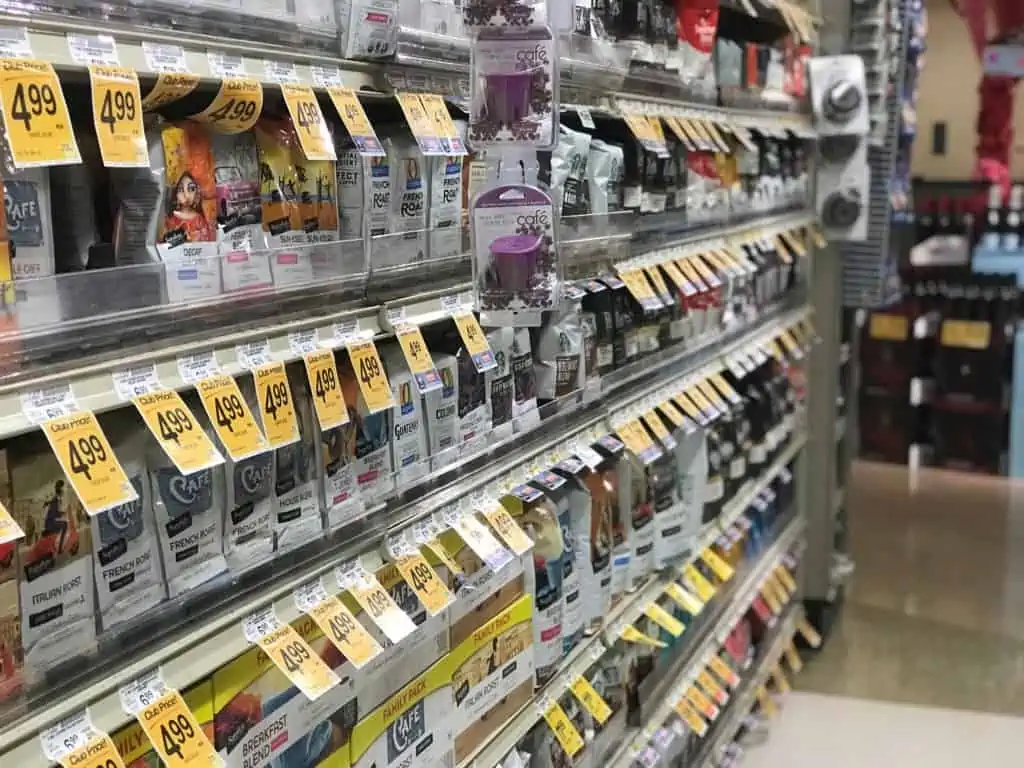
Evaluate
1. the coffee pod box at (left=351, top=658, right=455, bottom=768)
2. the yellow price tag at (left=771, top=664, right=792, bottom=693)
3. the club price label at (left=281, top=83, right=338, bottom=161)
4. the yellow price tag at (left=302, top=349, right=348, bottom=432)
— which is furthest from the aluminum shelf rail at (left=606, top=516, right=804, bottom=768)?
the club price label at (left=281, top=83, right=338, bottom=161)

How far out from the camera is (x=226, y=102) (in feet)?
4.25

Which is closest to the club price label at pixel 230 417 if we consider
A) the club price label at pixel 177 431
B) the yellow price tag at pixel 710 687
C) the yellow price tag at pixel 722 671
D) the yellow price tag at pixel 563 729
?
the club price label at pixel 177 431

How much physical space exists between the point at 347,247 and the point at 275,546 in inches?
16.7

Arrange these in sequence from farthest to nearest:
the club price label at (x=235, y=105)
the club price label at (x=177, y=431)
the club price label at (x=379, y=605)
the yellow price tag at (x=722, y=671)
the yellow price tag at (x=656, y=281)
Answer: the yellow price tag at (x=722, y=671) < the yellow price tag at (x=656, y=281) < the club price label at (x=379, y=605) < the club price label at (x=235, y=105) < the club price label at (x=177, y=431)

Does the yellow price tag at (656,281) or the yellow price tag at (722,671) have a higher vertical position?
the yellow price tag at (656,281)

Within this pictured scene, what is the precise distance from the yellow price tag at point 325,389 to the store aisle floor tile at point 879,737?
2.50m

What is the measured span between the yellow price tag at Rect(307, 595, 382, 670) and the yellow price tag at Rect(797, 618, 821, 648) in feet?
10.3

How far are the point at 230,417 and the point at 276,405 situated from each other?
11cm

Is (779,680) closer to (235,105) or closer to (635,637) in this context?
(635,637)

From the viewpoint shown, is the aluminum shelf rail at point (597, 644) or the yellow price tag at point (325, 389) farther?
the aluminum shelf rail at point (597, 644)

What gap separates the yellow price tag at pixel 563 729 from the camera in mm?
2074

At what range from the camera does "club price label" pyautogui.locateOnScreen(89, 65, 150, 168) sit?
1.08m

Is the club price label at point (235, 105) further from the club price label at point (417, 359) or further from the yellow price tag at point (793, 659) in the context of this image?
the yellow price tag at point (793, 659)

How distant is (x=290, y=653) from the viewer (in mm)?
1329
